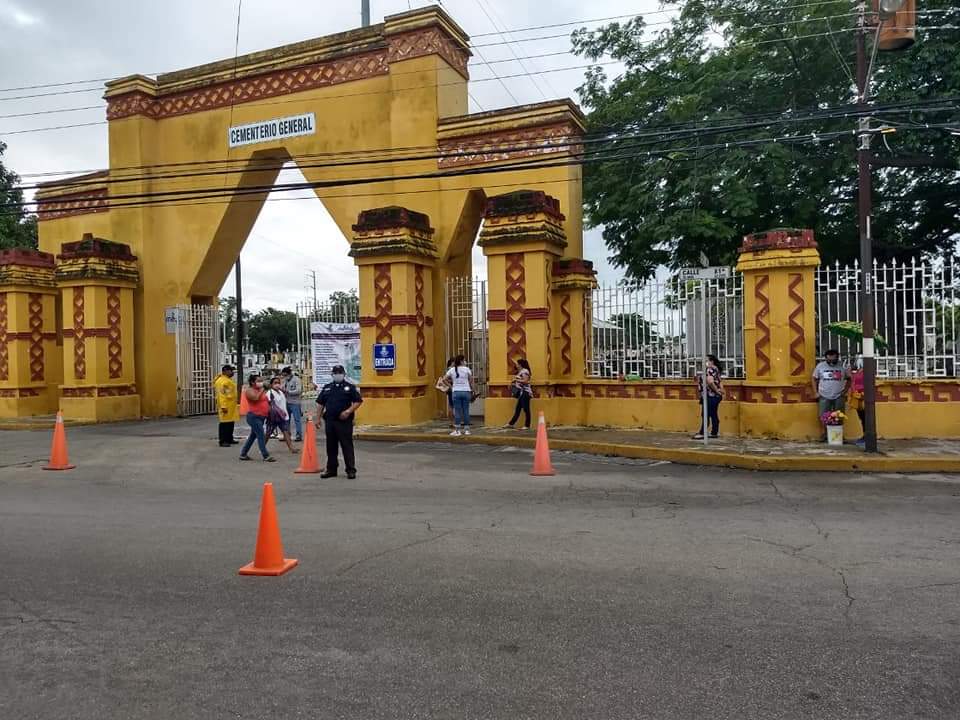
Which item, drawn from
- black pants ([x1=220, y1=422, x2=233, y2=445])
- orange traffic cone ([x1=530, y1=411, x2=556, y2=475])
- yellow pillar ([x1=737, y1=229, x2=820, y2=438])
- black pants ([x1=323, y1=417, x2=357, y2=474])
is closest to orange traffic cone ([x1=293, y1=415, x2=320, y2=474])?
black pants ([x1=323, y1=417, x2=357, y2=474])

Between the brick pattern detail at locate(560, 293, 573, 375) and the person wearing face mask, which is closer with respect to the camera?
the person wearing face mask

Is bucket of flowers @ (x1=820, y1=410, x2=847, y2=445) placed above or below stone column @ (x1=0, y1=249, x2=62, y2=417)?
below

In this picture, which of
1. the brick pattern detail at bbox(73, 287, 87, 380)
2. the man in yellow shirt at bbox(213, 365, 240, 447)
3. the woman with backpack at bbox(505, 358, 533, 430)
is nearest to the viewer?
the man in yellow shirt at bbox(213, 365, 240, 447)

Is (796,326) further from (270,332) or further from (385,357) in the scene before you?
(270,332)

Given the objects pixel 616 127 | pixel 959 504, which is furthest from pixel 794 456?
pixel 616 127

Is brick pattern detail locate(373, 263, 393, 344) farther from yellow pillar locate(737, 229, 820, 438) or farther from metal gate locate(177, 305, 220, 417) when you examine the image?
yellow pillar locate(737, 229, 820, 438)

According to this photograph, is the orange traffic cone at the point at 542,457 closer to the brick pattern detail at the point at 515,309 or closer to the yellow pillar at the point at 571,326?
the brick pattern detail at the point at 515,309

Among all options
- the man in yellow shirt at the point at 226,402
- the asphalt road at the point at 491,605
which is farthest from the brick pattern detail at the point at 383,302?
the asphalt road at the point at 491,605

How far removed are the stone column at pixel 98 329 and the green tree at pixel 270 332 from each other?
5334 centimetres

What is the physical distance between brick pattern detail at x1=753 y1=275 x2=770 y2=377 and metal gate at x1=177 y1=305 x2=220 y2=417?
14356mm

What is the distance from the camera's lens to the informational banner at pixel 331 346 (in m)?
17.8

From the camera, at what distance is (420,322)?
16.5 metres

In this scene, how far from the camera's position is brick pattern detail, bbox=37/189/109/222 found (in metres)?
21.2

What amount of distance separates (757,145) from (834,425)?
682 cm
